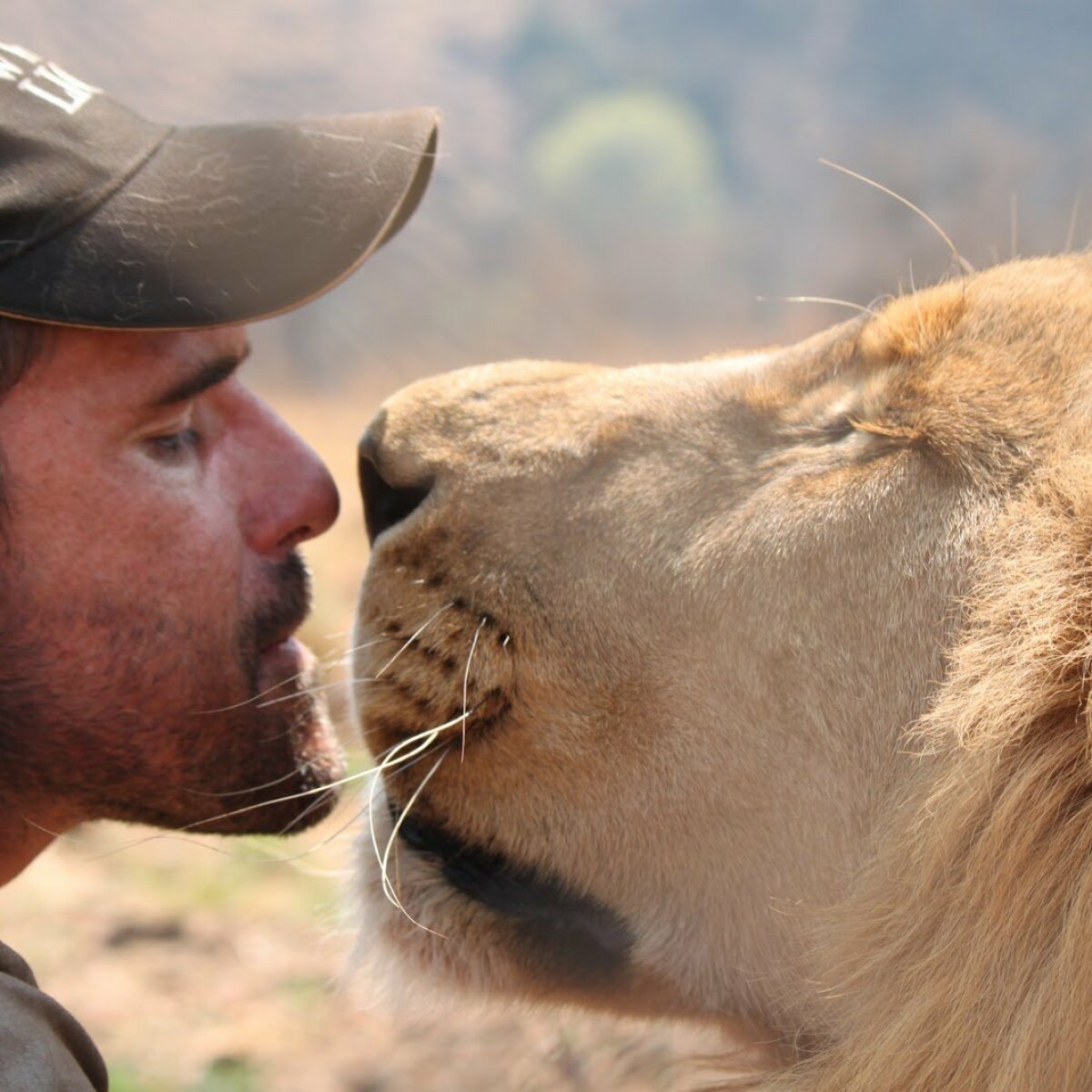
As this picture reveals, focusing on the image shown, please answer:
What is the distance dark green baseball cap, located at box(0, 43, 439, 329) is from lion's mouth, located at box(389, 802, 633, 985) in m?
0.67

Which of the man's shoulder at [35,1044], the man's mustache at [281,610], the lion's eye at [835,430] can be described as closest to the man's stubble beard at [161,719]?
the man's mustache at [281,610]

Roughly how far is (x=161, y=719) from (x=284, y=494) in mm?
323

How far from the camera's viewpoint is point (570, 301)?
980cm

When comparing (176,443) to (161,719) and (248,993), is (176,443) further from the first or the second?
(248,993)

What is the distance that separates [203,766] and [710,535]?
2.37ft

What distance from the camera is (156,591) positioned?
169 cm

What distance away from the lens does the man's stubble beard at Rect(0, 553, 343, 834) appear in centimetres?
165

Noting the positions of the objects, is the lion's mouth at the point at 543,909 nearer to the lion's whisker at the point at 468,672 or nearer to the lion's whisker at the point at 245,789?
the lion's whisker at the point at 468,672

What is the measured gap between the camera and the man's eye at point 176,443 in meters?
1.71

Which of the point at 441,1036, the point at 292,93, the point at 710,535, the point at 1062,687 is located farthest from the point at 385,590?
the point at 292,93

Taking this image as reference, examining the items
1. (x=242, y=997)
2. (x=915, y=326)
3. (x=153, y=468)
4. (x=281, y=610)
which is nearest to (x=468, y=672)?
(x=281, y=610)

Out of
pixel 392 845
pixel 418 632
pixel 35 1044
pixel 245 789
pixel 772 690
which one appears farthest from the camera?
pixel 245 789

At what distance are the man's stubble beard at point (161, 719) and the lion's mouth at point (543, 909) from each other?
192mm

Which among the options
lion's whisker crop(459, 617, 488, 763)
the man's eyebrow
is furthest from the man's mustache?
lion's whisker crop(459, 617, 488, 763)
